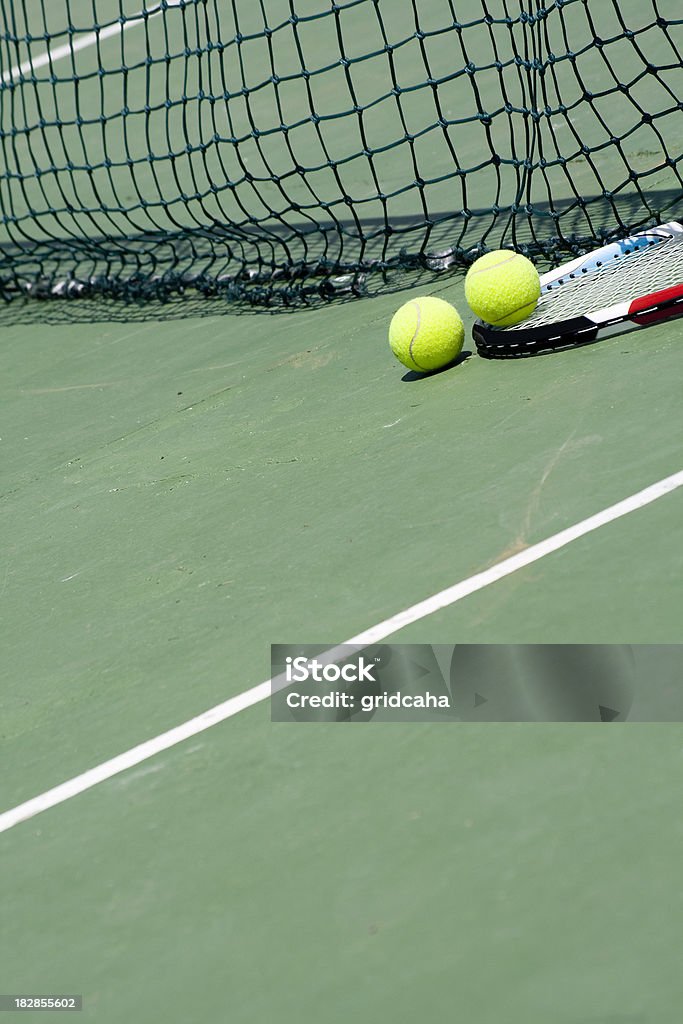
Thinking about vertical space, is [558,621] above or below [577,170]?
below

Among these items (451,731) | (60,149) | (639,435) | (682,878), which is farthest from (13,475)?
(60,149)

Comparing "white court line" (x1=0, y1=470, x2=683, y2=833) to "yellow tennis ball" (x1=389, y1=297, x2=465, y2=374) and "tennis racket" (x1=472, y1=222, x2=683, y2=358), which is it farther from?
"yellow tennis ball" (x1=389, y1=297, x2=465, y2=374)

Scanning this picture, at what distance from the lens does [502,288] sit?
14.1ft

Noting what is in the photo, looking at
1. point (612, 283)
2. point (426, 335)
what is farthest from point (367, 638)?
point (612, 283)

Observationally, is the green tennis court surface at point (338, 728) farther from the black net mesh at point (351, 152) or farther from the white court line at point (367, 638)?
the black net mesh at point (351, 152)

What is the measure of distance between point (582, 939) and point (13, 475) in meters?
3.35

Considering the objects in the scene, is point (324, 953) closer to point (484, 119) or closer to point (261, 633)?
point (261, 633)

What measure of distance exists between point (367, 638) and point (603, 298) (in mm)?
2018

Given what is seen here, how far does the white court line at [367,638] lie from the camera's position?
2689 millimetres

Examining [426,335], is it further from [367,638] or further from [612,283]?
[367,638]

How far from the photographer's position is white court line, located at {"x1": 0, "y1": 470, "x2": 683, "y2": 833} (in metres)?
2.69

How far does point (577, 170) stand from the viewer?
638 centimetres

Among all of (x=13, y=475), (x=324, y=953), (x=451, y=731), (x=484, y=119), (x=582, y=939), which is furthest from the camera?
(x=484, y=119)

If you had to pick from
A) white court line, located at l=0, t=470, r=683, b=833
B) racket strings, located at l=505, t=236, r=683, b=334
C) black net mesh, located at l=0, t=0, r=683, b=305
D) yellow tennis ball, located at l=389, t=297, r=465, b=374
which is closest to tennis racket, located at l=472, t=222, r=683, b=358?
racket strings, located at l=505, t=236, r=683, b=334
